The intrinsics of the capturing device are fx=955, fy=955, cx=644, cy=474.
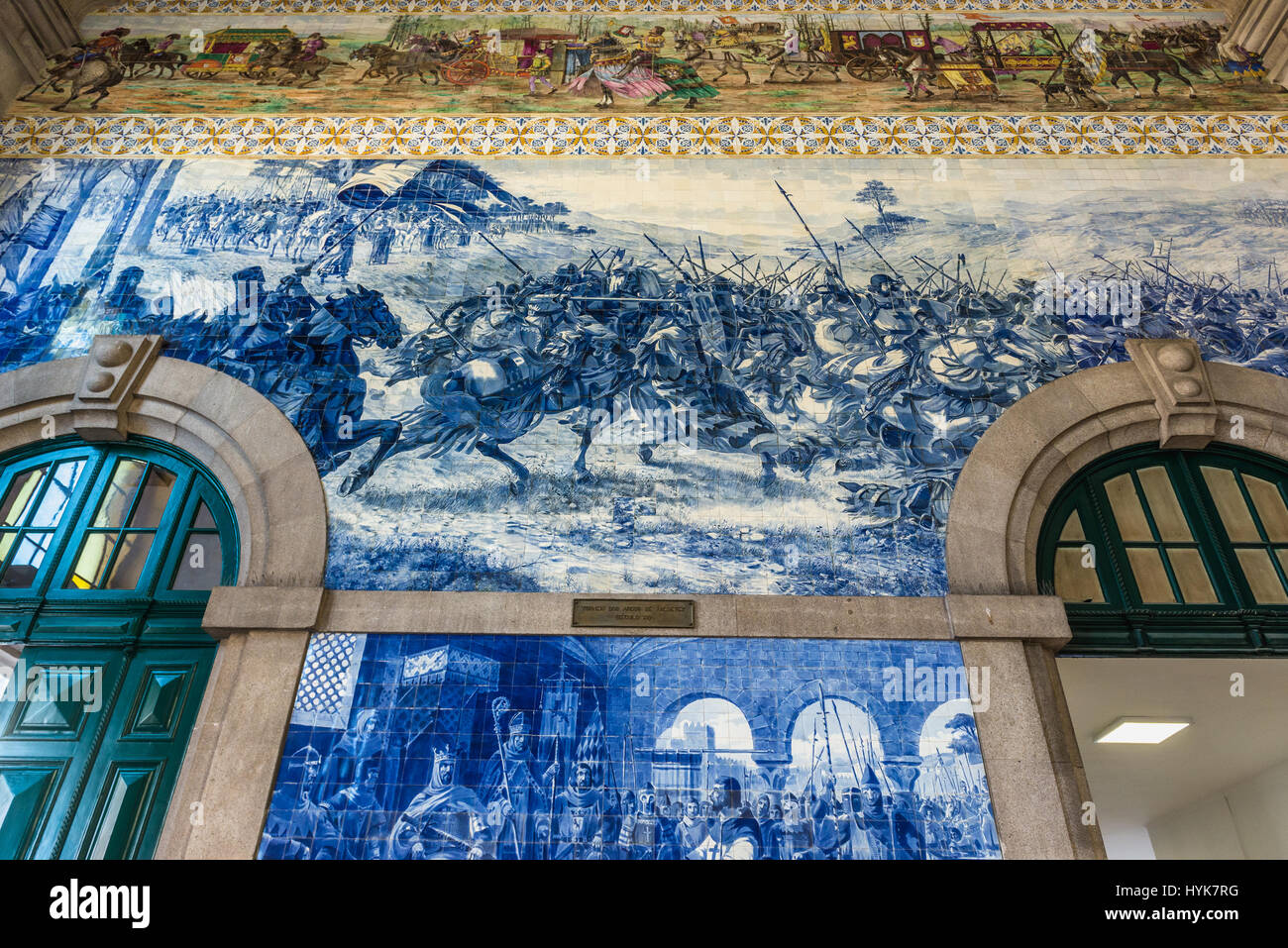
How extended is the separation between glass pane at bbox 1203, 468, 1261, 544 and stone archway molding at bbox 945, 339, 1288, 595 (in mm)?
245

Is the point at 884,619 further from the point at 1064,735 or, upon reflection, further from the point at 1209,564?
the point at 1209,564

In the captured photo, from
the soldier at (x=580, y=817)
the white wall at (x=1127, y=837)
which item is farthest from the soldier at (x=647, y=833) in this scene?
the white wall at (x=1127, y=837)

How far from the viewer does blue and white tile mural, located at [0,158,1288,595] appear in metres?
6.33

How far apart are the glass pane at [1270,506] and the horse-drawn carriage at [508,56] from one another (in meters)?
6.67

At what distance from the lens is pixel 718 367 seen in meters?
6.97

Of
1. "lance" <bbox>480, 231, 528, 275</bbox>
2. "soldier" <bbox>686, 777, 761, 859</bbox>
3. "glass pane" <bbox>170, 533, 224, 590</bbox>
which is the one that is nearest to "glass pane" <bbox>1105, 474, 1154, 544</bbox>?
"soldier" <bbox>686, 777, 761, 859</bbox>

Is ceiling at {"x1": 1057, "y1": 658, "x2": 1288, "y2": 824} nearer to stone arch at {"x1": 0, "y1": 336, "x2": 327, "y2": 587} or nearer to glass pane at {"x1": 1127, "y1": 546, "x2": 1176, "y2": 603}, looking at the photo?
glass pane at {"x1": 1127, "y1": 546, "x2": 1176, "y2": 603}

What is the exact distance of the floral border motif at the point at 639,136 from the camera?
26.8ft

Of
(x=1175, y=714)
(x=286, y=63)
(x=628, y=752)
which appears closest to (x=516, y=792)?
(x=628, y=752)

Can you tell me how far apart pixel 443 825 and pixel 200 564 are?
256 cm

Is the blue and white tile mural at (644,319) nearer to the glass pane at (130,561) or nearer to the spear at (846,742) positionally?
the spear at (846,742)

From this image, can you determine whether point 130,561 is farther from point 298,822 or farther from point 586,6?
point 586,6

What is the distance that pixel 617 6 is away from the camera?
9.35 meters

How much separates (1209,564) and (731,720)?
354 cm
